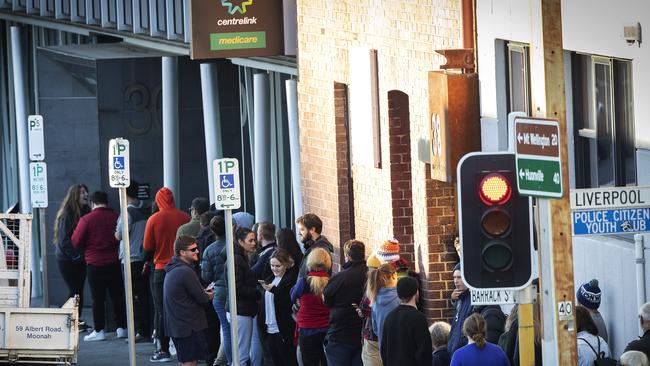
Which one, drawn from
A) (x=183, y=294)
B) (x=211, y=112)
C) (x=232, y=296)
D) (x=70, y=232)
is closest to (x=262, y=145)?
(x=211, y=112)

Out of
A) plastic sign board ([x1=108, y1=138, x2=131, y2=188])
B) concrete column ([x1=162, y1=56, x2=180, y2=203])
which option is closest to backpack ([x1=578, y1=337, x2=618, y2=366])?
plastic sign board ([x1=108, y1=138, x2=131, y2=188])

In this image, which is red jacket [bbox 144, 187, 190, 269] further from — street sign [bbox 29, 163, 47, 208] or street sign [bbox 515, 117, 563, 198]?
street sign [bbox 515, 117, 563, 198]

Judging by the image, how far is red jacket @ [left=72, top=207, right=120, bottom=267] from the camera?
21.6 m

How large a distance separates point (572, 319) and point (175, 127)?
15775mm

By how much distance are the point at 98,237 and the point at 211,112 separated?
153 inches

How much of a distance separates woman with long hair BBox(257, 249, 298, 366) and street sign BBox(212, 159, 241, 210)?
56.9 inches

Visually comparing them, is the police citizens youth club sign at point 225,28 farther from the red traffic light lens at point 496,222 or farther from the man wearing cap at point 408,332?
the red traffic light lens at point 496,222

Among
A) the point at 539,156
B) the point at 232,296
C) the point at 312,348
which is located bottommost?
the point at 312,348

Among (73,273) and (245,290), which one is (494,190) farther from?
(73,273)

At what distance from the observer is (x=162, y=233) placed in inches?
787

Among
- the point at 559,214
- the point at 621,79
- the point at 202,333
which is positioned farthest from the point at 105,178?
the point at 559,214

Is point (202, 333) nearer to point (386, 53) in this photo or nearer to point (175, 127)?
point (386, 53)

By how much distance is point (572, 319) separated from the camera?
32.6ft

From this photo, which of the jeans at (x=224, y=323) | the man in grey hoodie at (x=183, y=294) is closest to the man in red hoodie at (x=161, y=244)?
the jeans at (x=224, y=323)
